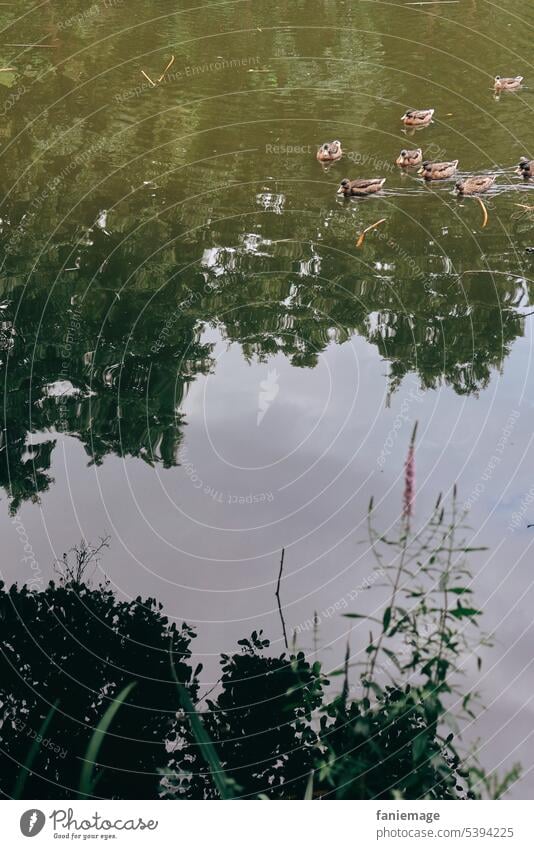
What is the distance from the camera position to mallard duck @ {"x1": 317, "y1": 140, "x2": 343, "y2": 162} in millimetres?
12711

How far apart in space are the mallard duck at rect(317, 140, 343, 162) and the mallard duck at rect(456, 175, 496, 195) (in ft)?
5.65

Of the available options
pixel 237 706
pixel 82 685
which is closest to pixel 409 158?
pixel 237 706

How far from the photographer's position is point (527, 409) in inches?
326

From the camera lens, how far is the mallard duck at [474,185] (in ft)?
39.5

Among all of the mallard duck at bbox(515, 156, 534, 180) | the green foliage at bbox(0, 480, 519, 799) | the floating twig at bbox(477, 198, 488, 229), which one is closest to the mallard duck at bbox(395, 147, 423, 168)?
the floating twig at bbox(477, 198, 488, 229)

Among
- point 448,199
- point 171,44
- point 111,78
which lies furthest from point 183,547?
point 171,44

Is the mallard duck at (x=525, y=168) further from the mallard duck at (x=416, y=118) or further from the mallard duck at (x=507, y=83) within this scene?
the mallard duck at (x=507, y=83)

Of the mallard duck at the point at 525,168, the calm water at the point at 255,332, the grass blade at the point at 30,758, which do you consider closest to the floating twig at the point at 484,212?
the calm water at the point at 255,332

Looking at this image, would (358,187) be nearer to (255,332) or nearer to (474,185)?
(474,185)

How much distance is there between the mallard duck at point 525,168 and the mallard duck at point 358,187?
1.93m

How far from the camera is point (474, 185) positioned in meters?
12.1

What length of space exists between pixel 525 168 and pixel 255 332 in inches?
202

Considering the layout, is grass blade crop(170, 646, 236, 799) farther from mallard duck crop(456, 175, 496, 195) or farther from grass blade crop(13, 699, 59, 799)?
mallard duck crop(456, 175, 496, 195)
